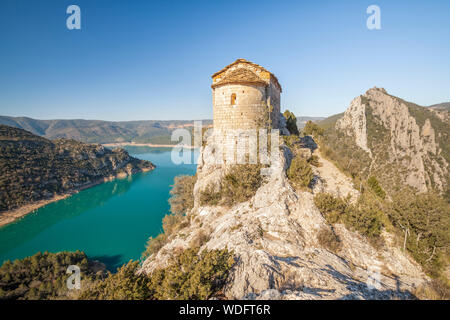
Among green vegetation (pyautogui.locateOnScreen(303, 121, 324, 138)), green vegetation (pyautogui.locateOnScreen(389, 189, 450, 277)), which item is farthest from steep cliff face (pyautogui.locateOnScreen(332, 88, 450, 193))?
green vegetation (pyautogui.locateOnScreen(389, 189, 450, 277))

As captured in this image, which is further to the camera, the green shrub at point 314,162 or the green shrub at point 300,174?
the green shrub at point 314,162

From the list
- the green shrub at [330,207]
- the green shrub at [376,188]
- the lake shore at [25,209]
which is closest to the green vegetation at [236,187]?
the green shrub at [330,207]

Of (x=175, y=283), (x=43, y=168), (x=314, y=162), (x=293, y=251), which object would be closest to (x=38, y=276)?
(x=175, y=283)

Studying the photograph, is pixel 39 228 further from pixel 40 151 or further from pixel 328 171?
pixel 328 171

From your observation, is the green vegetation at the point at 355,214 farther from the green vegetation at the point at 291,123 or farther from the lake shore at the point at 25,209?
the lake shore at the point at 25,209
